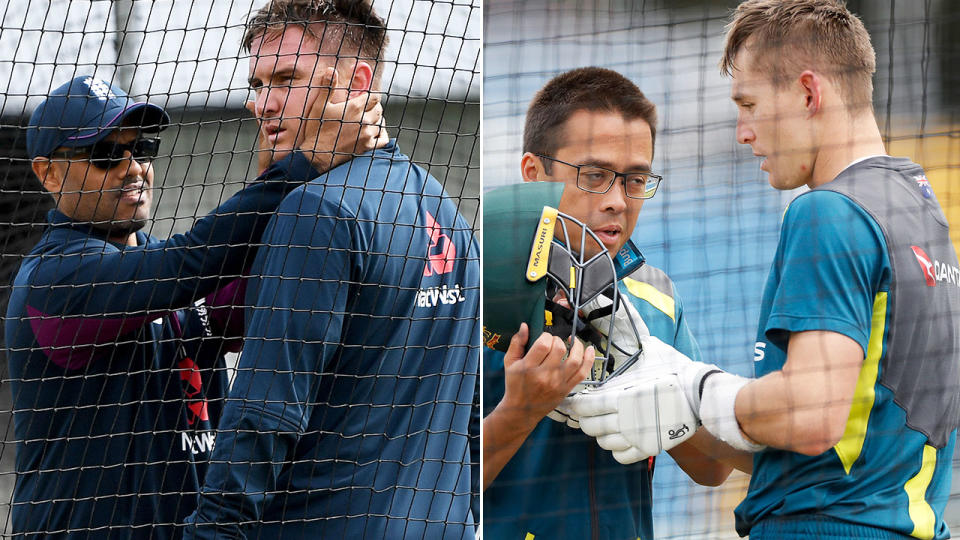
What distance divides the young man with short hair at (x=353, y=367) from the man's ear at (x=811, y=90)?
0.71 meters

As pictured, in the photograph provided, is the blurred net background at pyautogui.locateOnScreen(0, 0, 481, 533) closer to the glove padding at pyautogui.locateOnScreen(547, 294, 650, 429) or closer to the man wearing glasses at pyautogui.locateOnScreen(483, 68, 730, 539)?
the man wearing glasses at pyautogui.locateOnScreen(483, 68, 730, 539)

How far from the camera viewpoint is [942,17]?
1.91 metres

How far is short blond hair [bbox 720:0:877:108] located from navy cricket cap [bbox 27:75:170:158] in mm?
1358

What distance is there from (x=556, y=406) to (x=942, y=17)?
40.5 inches

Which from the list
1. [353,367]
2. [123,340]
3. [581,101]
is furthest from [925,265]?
[123,340]

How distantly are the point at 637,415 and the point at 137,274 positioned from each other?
105cm

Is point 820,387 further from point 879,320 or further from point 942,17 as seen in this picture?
point 942,17

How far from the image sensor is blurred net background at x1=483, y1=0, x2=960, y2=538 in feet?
6.10

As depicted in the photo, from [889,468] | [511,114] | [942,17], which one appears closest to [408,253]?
[511,114]

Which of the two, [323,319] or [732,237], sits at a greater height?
[732,237]

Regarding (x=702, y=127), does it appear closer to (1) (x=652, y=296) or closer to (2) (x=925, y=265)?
(1) (x=652, y=296)

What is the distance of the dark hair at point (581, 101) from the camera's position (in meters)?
1.93

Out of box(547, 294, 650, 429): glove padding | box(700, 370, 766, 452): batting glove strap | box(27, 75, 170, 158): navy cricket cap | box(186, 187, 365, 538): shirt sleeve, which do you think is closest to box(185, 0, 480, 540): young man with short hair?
box(186, 187, 365, 538): shirt sleeve

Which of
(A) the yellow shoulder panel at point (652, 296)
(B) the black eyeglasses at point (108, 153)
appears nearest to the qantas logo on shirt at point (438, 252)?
(A) the yellow shoulder panel at point (652, 296)
